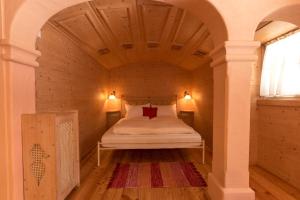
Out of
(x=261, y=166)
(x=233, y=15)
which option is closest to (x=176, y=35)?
(x=233, y=15)

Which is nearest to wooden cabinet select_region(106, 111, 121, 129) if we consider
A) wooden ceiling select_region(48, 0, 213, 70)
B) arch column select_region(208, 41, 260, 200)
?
wooden ceiling select_region(48, 0, 213, 70)

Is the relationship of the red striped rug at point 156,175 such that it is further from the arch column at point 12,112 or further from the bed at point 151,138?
the arch column at point 12,112

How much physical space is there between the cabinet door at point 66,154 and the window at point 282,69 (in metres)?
2.83

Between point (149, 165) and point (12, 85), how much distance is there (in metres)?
2.36

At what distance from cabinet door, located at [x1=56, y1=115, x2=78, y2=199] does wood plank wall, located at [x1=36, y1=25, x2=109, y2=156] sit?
0.45 m

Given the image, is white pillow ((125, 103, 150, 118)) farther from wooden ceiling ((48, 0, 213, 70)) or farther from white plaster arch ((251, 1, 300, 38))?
white plaster arch ((251, 1, 300, 38))

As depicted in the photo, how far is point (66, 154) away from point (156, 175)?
4.38 ft

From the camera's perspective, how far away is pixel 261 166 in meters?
3.26

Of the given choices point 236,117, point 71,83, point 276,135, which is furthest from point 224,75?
point 71,83

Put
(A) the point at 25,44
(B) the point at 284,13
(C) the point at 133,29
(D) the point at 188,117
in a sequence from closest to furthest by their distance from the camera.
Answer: (A) the point at 25,44 → (B) the point at 284,13 → (C) the point at 133,29 → (D) the point at 188,117

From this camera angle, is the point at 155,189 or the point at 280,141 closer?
the point at 155,189

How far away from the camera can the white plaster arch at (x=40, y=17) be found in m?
1.68

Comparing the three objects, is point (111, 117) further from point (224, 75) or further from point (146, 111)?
point (224, 75)

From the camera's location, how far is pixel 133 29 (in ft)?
10.6
